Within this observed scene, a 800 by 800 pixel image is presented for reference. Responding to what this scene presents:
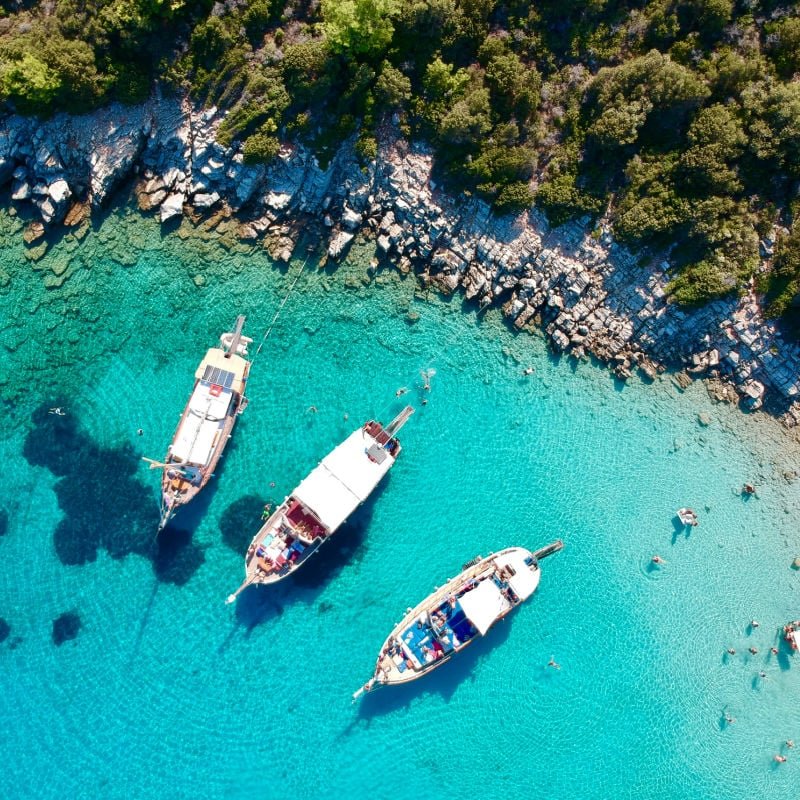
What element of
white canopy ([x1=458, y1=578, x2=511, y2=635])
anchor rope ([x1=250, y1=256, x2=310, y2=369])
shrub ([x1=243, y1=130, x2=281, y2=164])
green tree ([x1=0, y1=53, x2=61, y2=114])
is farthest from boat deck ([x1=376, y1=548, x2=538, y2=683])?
green tree ([x1=0, y1=53, x2=61, y2=114])

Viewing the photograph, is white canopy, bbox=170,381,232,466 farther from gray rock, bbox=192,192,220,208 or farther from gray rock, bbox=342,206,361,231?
gray rock, bbox=342,206,361,231

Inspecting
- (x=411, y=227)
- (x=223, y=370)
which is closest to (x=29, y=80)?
(x=223, y=370)

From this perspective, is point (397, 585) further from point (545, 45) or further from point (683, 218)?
point (545, 45)

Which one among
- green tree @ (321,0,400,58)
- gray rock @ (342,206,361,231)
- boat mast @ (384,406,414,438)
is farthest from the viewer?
gray rock @ (342,206,361,231)

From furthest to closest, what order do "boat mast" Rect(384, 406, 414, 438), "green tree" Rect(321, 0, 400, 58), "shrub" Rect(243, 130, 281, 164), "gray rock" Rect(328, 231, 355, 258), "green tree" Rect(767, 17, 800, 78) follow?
"gray rock" Rect(328, 231, 355, 258) → "boat mast" Rect(384, 406, 414, 438) → "shrub" Rect(243, 130, 281, 164) → "green tree" Rect(767, 17, 800, 78) → "green tree" Rect(321, 0, 400, 58)

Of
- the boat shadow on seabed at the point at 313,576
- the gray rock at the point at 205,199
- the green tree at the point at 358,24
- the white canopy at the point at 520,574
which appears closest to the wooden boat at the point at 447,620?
the white canopy at the point at 520,574

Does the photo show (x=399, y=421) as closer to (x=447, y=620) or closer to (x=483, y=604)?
(x=483, y=604)
